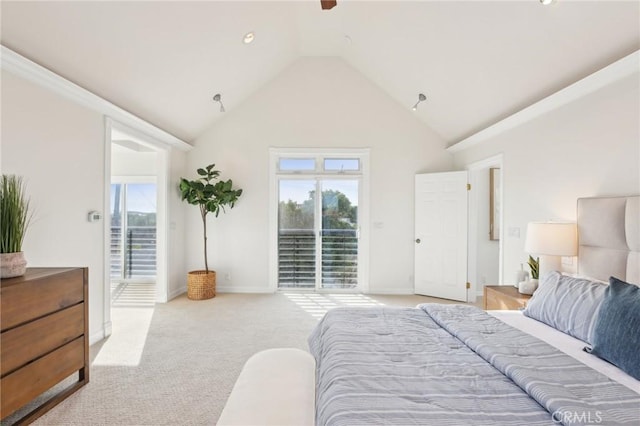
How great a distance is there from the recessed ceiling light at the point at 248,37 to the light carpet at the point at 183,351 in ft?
10.9

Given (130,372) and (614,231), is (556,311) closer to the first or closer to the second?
(614,231)

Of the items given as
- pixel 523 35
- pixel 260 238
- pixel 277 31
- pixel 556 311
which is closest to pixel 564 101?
pixel 523 35

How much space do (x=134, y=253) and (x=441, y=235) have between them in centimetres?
557

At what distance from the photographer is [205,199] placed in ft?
15.5

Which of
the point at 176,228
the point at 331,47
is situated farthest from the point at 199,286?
the point at 331,47

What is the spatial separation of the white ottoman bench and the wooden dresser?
1.37 metres

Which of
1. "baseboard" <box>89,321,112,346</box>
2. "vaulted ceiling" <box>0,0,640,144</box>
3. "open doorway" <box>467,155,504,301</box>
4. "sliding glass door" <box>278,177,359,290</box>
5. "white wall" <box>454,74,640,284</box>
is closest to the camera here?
"white wall" <box>454,74,640,284</box>

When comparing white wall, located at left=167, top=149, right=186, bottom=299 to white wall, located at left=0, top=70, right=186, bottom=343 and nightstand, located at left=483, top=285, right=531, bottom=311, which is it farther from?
nightstand, located at left=483, top=285, right=531, bottom=311

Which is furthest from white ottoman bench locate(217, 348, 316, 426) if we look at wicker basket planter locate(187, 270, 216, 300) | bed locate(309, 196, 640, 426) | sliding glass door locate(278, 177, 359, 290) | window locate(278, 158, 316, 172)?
window locate(278, 158, 316, 172)

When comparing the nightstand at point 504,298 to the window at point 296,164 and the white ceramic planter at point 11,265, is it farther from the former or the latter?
the white ceramic planter at point 11,265

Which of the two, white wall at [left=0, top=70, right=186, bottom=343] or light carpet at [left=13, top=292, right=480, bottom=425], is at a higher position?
white wall at [left=0, top=70, right=186, bottom=343]

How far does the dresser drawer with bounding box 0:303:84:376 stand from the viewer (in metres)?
1.76

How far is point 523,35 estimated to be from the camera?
8.77 feet

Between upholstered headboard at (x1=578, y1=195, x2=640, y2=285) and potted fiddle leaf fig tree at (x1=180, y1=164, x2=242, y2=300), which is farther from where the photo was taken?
potted fiddle leaf fig tree at (x1=180, y1=164, x2=242, y2=300)
